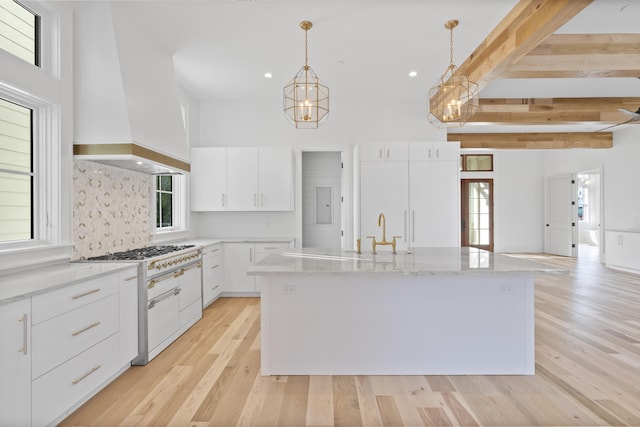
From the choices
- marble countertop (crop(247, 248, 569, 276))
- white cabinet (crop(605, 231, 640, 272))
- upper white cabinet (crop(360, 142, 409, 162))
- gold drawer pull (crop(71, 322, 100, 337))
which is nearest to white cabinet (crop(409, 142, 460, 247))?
upper white cabinet (crop(360, 142, 409, 162))

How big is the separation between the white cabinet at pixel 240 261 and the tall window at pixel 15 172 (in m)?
2.55

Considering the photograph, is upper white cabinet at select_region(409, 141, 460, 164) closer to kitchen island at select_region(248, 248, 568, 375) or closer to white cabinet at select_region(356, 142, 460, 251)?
white cabinet at select_region(356, 142, 460, 251)

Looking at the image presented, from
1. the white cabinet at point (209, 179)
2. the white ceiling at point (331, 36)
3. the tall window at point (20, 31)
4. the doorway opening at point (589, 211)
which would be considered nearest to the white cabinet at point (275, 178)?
the white cabinet at point (209, 179)

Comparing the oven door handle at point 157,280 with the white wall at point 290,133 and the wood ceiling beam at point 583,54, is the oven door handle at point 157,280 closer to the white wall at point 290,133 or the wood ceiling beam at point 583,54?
the white wall at point 290,133

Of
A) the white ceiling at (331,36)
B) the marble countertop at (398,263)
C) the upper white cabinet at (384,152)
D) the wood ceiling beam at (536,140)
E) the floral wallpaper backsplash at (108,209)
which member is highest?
the white ceiling at (331,36)

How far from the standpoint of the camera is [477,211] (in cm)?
995

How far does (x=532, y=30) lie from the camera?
275 centimetres

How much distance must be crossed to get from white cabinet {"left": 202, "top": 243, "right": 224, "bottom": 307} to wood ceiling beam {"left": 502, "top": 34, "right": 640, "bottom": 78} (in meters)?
4.07

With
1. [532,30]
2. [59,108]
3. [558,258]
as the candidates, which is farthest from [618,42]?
[558,258]

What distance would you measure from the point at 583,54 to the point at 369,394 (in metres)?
3.97

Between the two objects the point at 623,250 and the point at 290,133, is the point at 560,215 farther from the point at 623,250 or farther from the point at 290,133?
the point at 290,133

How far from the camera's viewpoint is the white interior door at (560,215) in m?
8.84

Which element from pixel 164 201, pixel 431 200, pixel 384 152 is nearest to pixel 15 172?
pixel 164 201

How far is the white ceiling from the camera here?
2961 mm
